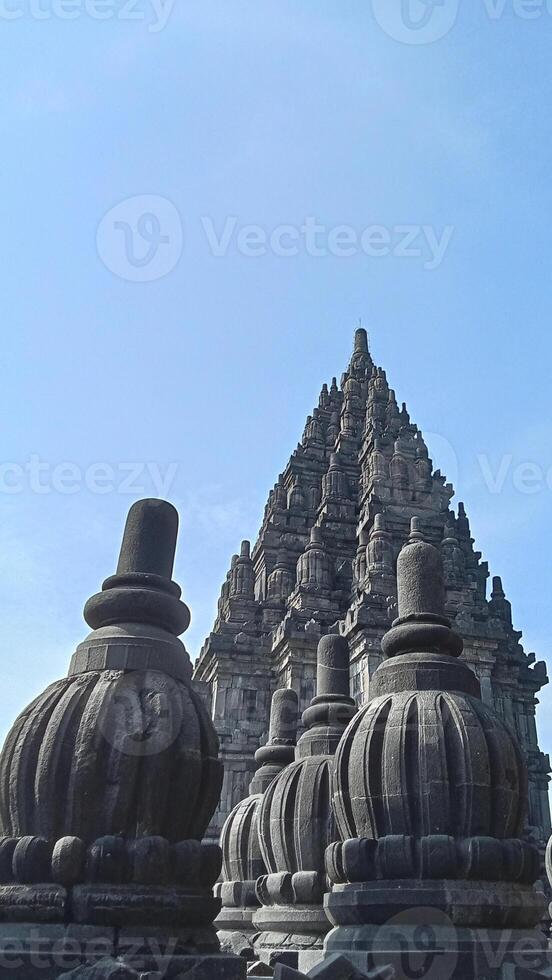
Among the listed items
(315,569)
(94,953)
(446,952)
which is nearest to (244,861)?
(446,952)

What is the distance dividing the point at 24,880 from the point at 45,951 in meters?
0.55

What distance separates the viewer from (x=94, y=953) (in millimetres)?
5727

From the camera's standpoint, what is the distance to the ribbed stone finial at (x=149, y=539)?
8109 mm

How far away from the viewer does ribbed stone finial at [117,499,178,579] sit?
26.6ft

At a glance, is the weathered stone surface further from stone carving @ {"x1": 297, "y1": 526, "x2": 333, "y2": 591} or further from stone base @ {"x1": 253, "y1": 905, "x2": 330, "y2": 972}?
stone carving @ {"x1": 297, "y1": 526, "x2": 333, "y2": 591}

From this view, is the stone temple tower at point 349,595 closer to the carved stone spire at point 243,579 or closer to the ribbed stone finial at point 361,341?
the carved stone spire at point 243,579

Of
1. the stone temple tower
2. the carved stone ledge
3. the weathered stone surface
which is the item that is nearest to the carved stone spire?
the stone temple tower

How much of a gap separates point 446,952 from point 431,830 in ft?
3.07

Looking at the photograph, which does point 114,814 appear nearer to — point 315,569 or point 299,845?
point 299,845

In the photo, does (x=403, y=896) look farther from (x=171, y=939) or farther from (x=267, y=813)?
(x=267, y=813)

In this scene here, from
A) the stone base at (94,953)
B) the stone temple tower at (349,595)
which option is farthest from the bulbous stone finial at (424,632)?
the stone temple tower at (349,595)

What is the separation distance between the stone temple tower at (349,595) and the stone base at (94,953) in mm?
19929

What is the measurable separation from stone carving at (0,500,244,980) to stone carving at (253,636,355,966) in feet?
9.96

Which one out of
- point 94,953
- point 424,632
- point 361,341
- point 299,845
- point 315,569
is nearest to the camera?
point 94,953
